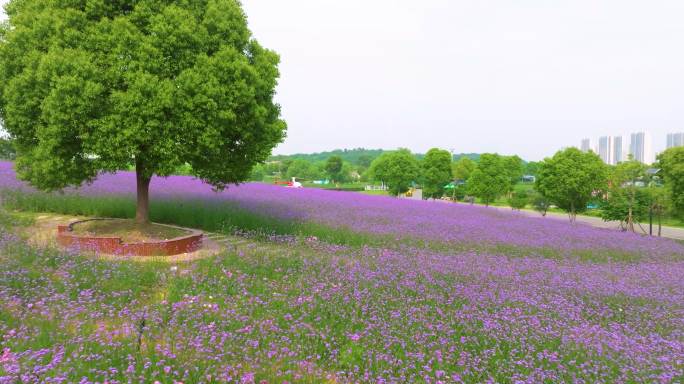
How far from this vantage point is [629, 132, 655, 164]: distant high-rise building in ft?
471

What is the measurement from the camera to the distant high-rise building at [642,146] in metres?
144

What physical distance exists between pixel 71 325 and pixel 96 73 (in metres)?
5.93

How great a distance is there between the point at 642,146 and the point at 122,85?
A: 18806 cm

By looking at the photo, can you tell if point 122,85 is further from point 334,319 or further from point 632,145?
point 632,145

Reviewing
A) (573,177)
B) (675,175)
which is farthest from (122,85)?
(573,177)

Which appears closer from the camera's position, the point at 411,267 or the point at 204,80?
the point at 411,267

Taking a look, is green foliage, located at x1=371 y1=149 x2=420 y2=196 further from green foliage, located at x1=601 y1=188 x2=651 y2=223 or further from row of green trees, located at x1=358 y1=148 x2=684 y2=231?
green foliage, located at x1=601 y1=188 x2=651 y2=223

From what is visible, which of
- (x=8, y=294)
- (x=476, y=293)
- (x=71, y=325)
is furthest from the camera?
(x=476, y=293)

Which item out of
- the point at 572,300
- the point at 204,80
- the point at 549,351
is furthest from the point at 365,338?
the point at 204,80

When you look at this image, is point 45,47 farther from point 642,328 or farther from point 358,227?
point 642,328

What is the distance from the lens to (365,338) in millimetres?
4793

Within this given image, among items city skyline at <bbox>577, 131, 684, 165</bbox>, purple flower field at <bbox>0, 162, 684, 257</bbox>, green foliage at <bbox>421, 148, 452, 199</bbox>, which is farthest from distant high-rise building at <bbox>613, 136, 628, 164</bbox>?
purple flower field at <bbox>0, 162, 684, 257</bbox>

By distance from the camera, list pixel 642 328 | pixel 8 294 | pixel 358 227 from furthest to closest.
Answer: pixel 358 227 → pixel 642 328 → pixel 8 294

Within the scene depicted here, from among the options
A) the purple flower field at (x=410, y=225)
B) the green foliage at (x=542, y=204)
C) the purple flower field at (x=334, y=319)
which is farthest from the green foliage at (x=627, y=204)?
the purple flower field at (x=334, y=319)
